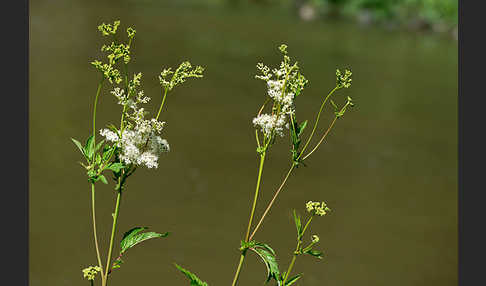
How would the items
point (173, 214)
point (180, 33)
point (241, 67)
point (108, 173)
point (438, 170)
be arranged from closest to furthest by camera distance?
point (173, 214) → point (108, 173) → point (438, 170) → point (241, 67) → point (180, 33)

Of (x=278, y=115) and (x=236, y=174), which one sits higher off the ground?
(x=236, y=174)

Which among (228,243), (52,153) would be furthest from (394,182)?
(52,153)

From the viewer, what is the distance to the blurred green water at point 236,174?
9.99 feet

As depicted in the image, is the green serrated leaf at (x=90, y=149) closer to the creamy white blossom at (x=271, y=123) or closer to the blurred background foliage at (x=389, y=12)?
the creamy white blossom at (x=271, y=123)

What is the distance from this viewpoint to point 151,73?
6.26m

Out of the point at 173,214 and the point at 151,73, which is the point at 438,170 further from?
the point at 151,73

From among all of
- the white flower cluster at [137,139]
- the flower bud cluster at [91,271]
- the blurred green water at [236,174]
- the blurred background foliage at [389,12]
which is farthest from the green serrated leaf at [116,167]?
the blurred background foliage at [389,12]

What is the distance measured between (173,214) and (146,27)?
5.94m

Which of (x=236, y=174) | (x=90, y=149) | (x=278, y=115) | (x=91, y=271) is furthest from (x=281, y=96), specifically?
(x=236, y=174)

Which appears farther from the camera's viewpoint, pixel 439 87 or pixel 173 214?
pixel 439 87

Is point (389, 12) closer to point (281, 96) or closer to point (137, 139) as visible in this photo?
point (281, 96)

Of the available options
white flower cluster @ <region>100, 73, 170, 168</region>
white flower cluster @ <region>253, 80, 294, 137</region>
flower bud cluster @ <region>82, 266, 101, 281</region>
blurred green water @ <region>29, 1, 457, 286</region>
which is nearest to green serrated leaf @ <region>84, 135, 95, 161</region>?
white flower cluster @ <region>100, 73, 170, 168</region>

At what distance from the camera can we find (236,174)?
411 centimetres

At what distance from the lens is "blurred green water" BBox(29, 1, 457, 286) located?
304 centimetres
